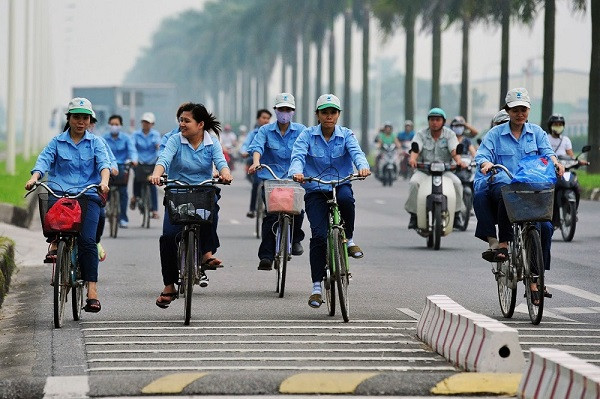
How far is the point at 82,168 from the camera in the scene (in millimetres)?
12008

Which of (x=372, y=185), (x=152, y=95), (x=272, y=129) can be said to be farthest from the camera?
(x=152, y=95)

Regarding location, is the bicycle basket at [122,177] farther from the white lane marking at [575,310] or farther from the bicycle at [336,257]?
the white lane marking at [575,310]

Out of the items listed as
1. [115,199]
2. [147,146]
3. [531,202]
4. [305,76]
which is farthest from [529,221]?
[305,76]

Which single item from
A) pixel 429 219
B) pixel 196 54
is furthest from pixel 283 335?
pixel 196 54

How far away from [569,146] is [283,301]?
8556 mm

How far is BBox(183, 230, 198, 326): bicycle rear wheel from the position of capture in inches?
440

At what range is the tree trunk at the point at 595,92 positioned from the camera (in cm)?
3912

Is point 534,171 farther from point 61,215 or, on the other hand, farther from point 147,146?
point 147,146

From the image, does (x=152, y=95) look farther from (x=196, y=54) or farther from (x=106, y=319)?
(x=196, y=54)

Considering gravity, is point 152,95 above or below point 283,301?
above

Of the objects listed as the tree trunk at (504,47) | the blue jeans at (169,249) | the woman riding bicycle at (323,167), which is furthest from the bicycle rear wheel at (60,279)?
the tree trunk at (504,47)

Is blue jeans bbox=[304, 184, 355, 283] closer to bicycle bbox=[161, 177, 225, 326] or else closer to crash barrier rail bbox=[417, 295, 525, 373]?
bicycle bbox=[161, 177, 225, 326]

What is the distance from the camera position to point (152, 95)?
61.0 metres

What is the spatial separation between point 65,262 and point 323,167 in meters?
2.21
